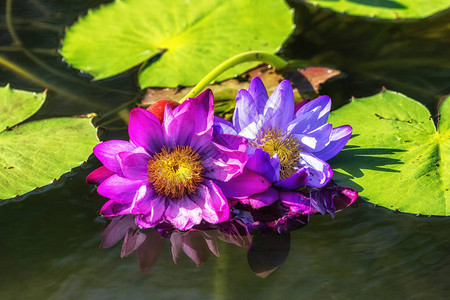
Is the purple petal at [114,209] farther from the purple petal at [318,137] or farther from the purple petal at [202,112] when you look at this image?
the purple petal at [318,137]

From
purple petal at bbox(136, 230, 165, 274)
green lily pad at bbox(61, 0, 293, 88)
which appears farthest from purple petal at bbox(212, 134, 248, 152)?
green lily pad at bbox(61, 0, 293, 88)

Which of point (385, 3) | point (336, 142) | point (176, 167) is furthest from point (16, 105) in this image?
point (385, 3)

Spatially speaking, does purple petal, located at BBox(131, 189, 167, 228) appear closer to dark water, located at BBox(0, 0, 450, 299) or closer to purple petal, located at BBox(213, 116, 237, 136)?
dark water, located at BBox(0, 0, 450, 299)

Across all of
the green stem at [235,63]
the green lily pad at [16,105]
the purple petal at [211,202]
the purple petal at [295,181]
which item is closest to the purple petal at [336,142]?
the purple petal at [295,181]

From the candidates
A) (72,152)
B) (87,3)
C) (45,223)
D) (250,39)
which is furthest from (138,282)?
(87,3)

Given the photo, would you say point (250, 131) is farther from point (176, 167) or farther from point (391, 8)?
point (391, 8)

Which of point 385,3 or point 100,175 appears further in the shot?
point 385,3
